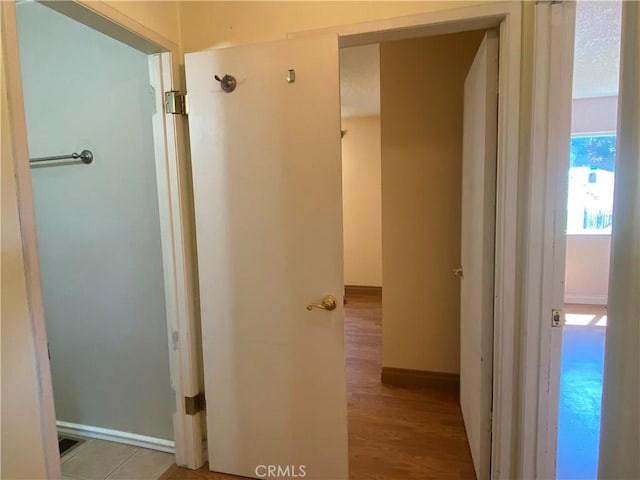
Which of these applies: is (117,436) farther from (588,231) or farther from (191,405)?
(588,231)

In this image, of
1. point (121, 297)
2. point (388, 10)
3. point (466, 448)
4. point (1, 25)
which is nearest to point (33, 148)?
point (121, 297)

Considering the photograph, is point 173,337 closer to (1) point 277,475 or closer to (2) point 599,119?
(1) point 277,475

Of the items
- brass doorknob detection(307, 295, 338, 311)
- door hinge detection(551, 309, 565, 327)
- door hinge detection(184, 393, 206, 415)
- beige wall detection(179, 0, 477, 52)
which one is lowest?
door hinge detection(184, 393, 206, 415)

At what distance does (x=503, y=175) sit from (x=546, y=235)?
0.27 m

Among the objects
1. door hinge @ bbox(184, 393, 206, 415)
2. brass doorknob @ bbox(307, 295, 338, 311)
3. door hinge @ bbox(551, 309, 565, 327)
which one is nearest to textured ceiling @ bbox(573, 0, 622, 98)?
door hinge @ bbox(551, 309, 565, 327)

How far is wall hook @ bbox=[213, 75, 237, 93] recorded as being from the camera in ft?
5.02

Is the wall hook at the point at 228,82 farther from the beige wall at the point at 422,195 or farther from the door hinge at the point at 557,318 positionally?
the door hinge at the point at 557,318

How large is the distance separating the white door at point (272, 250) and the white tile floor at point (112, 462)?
465 millimetres

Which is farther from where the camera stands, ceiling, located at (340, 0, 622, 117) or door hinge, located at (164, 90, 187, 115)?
ceiling, located at (340, 0, 622, 117)

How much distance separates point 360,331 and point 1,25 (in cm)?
341

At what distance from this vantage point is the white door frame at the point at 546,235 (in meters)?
1.27

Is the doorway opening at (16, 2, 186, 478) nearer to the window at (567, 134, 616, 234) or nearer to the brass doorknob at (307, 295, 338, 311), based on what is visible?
the brass doorknob at (307, 295, 338, 311)

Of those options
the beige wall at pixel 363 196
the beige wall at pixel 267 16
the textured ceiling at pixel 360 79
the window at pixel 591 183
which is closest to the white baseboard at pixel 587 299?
the window at pixel 591 183

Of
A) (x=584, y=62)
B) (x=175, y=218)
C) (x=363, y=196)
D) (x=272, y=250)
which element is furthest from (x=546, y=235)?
(x=363, y=196)
